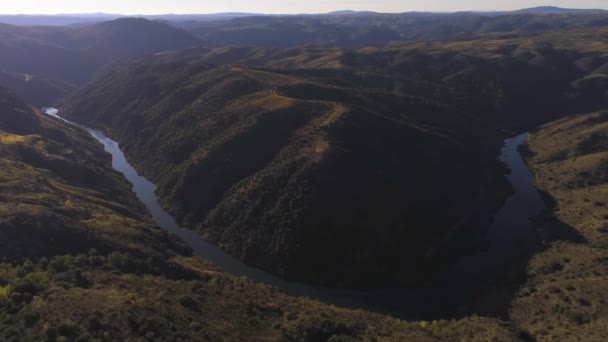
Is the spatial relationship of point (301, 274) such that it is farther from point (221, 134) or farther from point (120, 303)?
point (221, 134)

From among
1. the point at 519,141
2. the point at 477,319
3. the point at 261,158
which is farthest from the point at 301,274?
the point at 519,141

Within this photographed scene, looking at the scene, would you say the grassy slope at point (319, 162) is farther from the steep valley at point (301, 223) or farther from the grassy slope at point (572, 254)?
the grassy slope at point (572, 254)

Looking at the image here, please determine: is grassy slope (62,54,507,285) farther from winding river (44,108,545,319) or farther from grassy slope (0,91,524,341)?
grassy slope (0,91,524,341)

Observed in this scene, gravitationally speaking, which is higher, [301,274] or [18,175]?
[18,175]

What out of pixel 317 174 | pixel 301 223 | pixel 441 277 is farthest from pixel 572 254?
pixel 317 174

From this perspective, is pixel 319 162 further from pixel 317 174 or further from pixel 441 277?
pixel 441 277

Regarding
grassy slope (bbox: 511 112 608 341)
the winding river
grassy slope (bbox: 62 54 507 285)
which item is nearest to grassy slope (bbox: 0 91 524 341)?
the winding river
